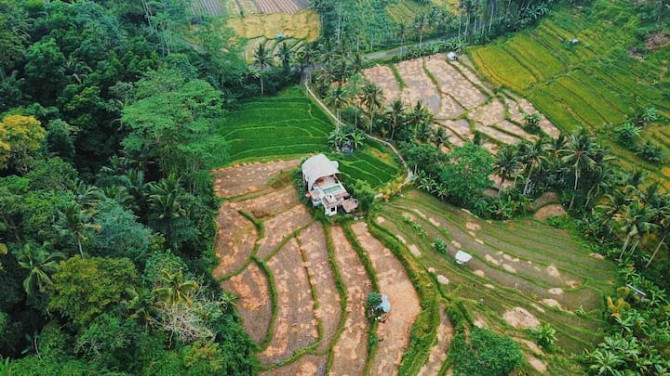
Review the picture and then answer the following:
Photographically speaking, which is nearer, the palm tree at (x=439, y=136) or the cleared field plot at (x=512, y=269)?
the cleared field plot at (x=512, y=269)

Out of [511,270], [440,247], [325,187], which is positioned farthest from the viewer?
[325,187]

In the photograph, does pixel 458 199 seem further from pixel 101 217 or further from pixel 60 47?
pixel 60 47

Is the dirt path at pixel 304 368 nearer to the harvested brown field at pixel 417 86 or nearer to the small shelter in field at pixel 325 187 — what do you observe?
the small shelter in field at pixel 325 187

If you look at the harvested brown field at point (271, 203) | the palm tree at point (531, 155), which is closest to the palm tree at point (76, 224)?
the harvested brown field at point (271, 203)

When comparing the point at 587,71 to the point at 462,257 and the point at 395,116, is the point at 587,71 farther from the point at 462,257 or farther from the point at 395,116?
the point at 462,257

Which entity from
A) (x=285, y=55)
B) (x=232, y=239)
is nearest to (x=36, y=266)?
(x=232, y=239)

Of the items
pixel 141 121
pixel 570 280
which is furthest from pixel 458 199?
pixel 141 121
